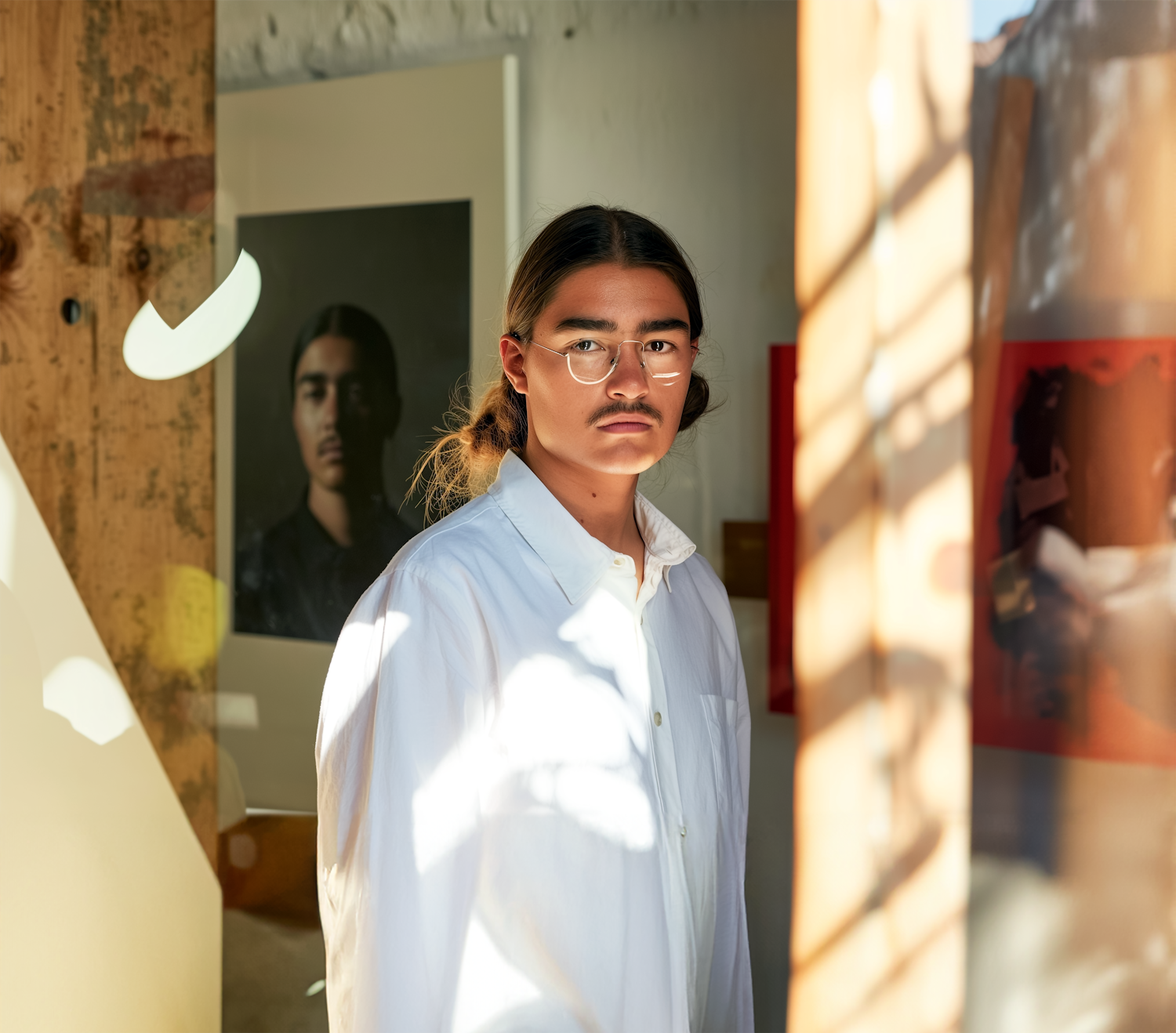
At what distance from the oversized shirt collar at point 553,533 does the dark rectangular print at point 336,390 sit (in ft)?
2.72


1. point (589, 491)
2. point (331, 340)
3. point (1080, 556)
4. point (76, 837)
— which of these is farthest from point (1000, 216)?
point (76, 837)

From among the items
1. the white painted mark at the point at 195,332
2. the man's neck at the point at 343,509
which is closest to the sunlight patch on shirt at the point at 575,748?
the man's neck at the point at 343,509

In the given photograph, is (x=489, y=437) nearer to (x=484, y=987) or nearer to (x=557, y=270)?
(x=557, y=270)

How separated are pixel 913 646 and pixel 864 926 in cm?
29

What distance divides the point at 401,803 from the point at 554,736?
0.71ft

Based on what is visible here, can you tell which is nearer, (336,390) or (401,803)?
(401,803)

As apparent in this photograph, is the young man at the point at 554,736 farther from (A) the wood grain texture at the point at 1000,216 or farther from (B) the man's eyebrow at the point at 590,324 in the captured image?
(A) the wood grain texture at the point at 1000,216

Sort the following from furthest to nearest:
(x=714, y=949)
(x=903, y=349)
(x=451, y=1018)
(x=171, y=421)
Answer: (x=171, y=421), (x=714, y=949), (x=451, y=1018), (x=903, y=349)

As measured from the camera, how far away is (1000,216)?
1079 millimetres

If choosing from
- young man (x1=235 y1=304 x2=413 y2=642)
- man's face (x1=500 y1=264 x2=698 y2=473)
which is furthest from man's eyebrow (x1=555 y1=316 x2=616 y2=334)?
young man (x1=235 y1=304 x2=413 y2=642)

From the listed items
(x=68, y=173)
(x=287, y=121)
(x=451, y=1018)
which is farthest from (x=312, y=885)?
(x=287, y=121)

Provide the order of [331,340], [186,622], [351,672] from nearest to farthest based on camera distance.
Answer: [351,672]
[186,622]
[331,340]

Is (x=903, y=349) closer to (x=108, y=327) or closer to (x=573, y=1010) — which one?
(x=573, y=1010)

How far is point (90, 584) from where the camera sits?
1.91 metres
